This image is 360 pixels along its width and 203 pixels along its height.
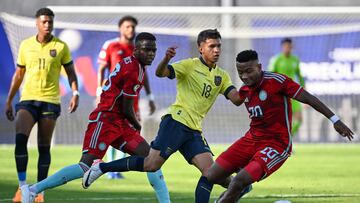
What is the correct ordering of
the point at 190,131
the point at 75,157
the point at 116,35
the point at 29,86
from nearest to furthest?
the point at 190,131 < the point at 29,86 < the point at 75,157 < the point at 116,35

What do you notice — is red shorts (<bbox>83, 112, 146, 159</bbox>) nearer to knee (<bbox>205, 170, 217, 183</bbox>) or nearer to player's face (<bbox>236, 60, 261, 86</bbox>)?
knee (<bbox>205, 170, 217, 183</bbox>)

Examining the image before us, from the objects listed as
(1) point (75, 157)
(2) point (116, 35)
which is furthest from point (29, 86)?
(2) point (116, 35)

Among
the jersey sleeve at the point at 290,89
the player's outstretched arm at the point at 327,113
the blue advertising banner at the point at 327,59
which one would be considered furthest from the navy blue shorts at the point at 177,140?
the blue advertising banner at the point at 327,59

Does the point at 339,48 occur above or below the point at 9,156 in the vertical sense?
above

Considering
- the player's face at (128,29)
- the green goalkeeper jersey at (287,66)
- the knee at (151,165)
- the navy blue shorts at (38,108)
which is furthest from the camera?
the green goalkeeper jersey at (287,66)

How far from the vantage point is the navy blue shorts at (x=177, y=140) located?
993 cm

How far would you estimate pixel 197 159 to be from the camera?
9.91 metres

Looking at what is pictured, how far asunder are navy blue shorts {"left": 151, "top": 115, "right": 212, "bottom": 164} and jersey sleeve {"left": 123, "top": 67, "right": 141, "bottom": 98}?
47 cm

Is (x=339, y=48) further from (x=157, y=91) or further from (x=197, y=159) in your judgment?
(x=197, y=159)

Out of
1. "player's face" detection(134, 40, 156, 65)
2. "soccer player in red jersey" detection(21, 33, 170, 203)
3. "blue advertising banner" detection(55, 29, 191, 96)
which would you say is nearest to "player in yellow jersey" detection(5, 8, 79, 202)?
"soccer player in red jersey" detection(21, 33, 170, 203)

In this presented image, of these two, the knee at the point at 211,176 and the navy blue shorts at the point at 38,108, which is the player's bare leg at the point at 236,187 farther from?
the navy blue shorts at the point at 38,108

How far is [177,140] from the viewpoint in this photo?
32.7ft

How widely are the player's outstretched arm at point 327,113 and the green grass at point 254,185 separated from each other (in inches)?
105

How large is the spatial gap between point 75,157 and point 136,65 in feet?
30.4
